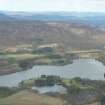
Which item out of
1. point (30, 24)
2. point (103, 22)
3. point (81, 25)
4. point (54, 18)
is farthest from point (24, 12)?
point (103, 22)

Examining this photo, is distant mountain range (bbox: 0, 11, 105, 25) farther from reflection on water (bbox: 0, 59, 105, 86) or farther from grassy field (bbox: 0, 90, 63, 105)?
grassy field (bbox: 0, 90, 63, 105)

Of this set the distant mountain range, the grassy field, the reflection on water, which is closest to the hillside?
the distant mountain range

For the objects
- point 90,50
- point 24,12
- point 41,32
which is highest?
point 24,12

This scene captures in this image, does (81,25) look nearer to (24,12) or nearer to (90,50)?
(90,50)

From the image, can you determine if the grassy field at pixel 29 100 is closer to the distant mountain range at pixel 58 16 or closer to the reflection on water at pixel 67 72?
the reflection on water at pixel 67 72

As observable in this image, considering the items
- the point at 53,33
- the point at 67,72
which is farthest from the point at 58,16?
the point at 67,72

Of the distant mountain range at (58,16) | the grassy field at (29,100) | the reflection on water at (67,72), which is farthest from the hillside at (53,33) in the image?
the grassy field at (29,100)
